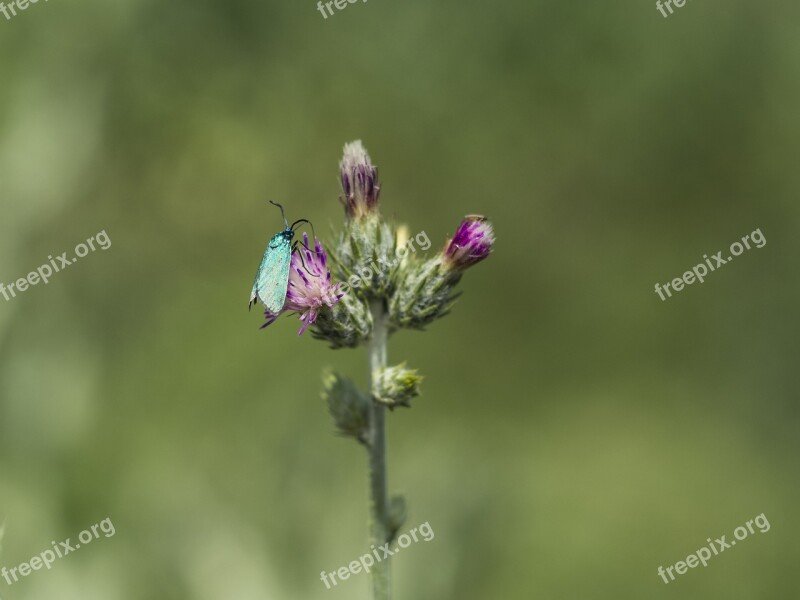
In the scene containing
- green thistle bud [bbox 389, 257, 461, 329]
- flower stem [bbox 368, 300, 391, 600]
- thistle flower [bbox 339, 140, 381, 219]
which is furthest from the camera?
thistle flower [bbox 339, 140, 381, 219]

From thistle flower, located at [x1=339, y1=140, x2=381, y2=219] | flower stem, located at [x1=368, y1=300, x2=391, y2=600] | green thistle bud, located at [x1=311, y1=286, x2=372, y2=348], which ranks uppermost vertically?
thistle flower, located at [x1=339, y1=140, x2=381, y2=219]

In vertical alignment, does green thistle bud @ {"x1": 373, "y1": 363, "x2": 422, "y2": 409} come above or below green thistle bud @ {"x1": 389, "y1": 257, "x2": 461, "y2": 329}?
below

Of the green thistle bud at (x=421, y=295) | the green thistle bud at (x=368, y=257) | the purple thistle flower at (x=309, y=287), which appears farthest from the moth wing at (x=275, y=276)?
the green thistle bud at (x=421, y=295)

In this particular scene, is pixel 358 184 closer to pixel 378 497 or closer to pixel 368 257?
pixel 368 257

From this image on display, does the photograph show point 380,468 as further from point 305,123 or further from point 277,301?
point 305,123

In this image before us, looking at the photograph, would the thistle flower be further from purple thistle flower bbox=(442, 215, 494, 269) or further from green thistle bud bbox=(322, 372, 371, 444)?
green thistle bud bbox=(322, 372, 371, 444)

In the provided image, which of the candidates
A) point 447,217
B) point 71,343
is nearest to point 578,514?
point 447,217

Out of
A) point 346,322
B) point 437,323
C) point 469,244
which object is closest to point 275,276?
point 346,322

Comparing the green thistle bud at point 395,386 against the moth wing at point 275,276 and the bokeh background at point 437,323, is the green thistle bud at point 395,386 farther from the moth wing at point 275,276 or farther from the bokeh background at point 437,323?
the bokeh background at point 437,323

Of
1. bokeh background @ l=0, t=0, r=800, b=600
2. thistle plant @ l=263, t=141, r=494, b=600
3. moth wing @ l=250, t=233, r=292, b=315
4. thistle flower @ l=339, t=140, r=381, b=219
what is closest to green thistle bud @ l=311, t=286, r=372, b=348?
thistle plant @ l=263, t=141, r=494, b=600
